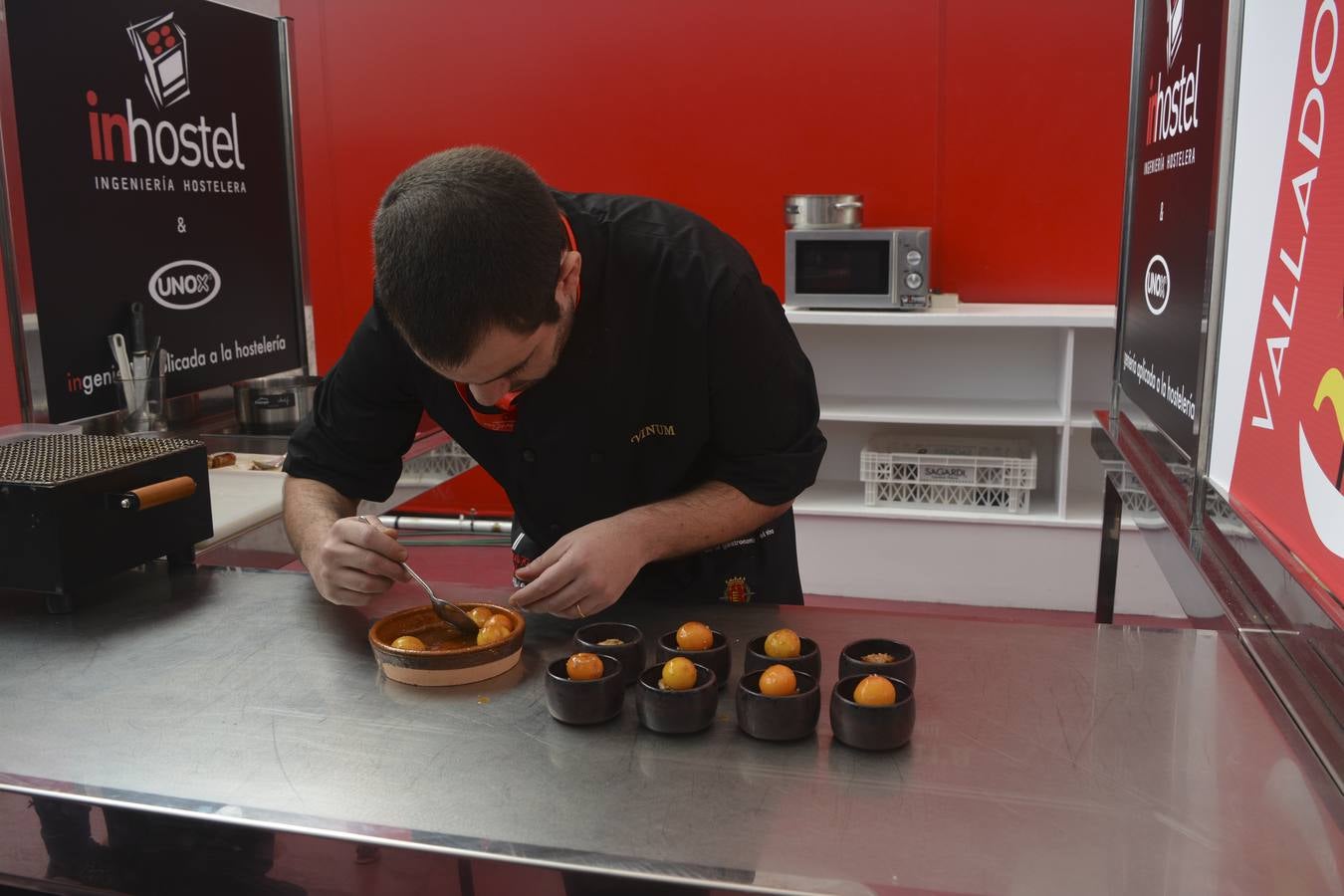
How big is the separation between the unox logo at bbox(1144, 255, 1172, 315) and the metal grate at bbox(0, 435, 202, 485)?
148 centimetres

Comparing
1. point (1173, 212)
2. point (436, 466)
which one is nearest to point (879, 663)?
point (1173, 212)

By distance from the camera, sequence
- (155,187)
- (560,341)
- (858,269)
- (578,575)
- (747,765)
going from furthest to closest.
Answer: (858,269) → (155,187) → (560,341) → (578,575) → (747,765)

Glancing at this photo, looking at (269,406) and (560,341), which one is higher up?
(560,341)

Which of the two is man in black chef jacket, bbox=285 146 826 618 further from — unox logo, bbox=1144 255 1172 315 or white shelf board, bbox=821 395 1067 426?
white shelf board, bbox=821 395 1067 426

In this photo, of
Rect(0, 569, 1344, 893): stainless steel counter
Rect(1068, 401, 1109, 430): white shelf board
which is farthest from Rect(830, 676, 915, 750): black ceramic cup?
Rect(1068, 401, 1109, 430): white shelf board

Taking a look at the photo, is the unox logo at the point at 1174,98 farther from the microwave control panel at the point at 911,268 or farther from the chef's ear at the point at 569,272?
the microwave control panel at the point at 911,268

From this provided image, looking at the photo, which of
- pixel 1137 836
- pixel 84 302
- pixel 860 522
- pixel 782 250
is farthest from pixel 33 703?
pixel 782 250

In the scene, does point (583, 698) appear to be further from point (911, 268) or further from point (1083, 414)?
point (1083, 414)

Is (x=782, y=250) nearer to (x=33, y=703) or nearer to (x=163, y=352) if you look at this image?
(x=163, y=352)

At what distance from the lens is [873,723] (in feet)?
3.44

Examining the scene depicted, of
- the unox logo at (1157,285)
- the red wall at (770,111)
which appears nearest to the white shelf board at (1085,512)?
the red wall at (770,111)

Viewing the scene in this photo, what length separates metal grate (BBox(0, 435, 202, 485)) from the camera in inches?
57.6

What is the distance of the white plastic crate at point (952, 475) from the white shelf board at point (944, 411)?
0.12 m

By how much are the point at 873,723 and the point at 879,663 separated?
0.37 ft
